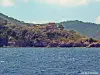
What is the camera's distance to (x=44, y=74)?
94.2 metres

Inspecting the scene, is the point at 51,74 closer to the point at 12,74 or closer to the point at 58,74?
the point at 58,74

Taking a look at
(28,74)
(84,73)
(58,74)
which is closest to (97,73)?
(84,73)

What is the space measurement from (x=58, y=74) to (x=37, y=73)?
5.72 meters

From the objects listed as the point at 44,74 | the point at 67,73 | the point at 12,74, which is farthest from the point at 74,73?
the point at 12,74

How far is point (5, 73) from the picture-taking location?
9581 centimetres

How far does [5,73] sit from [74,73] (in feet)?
54.9

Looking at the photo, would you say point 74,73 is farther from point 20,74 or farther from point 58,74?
point 20,74

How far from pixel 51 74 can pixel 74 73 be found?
6.73 m

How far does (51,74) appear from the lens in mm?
93750

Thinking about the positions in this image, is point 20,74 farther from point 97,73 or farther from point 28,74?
point 97,73

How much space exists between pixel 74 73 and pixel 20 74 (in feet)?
44.3

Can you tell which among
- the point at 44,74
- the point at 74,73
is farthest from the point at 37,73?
the point at 74,73

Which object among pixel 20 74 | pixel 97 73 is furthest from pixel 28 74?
pixel 97 73

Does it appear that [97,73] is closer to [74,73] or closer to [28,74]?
[74,73]
